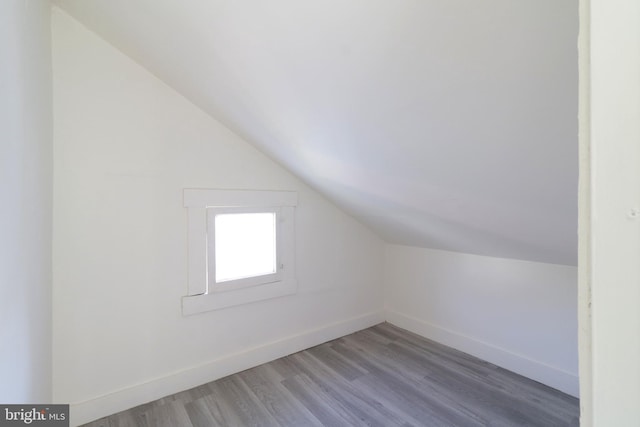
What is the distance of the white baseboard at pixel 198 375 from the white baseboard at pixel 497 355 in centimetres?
64

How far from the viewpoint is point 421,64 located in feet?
3.20

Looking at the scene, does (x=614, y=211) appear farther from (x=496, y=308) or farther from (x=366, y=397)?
(x=496, y=308)

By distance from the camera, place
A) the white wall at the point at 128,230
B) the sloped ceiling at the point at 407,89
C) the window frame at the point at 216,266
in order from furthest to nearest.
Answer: the window frame at the point at 216,266 → the white wall at the point at 128,230 → the sloped ceiling at the point at 407,89

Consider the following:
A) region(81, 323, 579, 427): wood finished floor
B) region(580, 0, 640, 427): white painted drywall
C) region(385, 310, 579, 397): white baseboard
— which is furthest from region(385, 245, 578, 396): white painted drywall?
region(580, 0, 640, 427): white painted drywall

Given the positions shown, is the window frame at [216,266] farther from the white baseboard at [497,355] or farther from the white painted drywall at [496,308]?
the white baseboard at [497,355]

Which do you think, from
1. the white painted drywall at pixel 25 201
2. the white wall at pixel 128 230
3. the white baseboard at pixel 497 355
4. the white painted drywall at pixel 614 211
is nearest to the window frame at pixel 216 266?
the white wall at pixel 128 230

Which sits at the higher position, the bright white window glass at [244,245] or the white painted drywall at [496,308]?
the bright white window glass at [244,245]

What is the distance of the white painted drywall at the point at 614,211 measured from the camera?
0.33m

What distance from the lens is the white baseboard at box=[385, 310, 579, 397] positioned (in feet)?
6.64

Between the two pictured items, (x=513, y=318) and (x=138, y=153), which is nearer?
(x=138, y=153)

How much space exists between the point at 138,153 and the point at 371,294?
2.48 meters

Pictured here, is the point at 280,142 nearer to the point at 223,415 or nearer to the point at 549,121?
the point at 549,121

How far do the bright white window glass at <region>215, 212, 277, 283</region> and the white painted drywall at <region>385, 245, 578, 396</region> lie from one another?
4.71 feet

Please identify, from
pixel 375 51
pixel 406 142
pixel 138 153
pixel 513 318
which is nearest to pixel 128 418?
pixel 138 153
